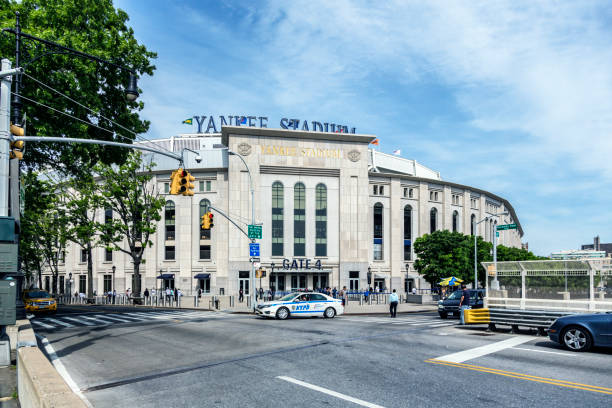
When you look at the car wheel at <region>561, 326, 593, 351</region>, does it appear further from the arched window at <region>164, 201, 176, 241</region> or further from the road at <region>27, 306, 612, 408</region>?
the arched window at <region>164, 201, 176, 241</region>

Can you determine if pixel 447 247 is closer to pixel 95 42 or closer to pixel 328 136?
pixel 328 136

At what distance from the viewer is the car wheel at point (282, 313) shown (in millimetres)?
24986

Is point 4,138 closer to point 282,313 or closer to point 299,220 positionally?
point 282,313

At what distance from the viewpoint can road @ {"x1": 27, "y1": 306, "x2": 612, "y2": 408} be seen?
26.5 ft

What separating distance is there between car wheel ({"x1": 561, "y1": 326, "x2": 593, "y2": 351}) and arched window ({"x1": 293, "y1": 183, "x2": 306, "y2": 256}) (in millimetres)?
49667

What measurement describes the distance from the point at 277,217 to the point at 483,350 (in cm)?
4976

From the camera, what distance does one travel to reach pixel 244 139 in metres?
60.7

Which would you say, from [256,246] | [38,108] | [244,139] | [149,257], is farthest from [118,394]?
[149,257]

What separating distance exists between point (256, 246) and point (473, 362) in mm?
23499

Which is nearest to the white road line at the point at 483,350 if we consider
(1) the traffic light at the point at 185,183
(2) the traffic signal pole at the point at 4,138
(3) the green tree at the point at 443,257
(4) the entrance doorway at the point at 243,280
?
(1) the traffic light at the point at 185,183

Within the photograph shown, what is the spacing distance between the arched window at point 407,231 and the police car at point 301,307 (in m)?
44.3

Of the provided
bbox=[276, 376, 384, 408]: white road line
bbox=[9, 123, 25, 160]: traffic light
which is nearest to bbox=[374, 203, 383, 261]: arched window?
bbox=[9, 123, 25, 160]: traffic light

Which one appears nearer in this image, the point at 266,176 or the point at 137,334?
the point at 137,334

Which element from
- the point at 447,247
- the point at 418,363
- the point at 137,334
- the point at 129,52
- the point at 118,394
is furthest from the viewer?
the point at 447,247
